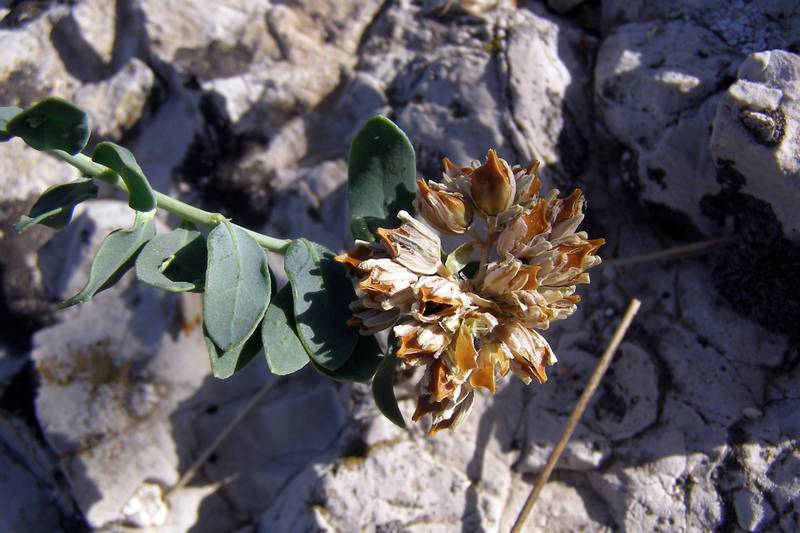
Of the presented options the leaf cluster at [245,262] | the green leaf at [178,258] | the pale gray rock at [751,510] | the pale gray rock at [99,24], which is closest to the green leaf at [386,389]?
the leaf cluster at [245,262]

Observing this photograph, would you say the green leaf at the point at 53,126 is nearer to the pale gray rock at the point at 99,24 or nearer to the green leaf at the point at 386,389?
the green leaf at the point at 386,389

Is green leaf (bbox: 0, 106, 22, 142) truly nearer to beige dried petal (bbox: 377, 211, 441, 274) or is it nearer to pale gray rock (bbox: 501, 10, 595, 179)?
beige dried petal (bbox: 377, 211, 441, 274)

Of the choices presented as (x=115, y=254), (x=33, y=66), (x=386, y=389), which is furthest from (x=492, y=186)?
(x=33, y=66)

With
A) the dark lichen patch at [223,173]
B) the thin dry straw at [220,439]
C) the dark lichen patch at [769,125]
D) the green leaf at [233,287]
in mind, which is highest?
the dark lichen patch at [769,125]

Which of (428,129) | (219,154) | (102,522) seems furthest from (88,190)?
(102,522)

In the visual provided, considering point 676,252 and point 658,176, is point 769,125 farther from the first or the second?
point 676,252

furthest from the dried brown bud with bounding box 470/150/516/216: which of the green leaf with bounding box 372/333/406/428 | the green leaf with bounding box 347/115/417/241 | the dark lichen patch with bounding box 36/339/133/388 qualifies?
the dark lichen patch with bounding box 36/339/133/388
